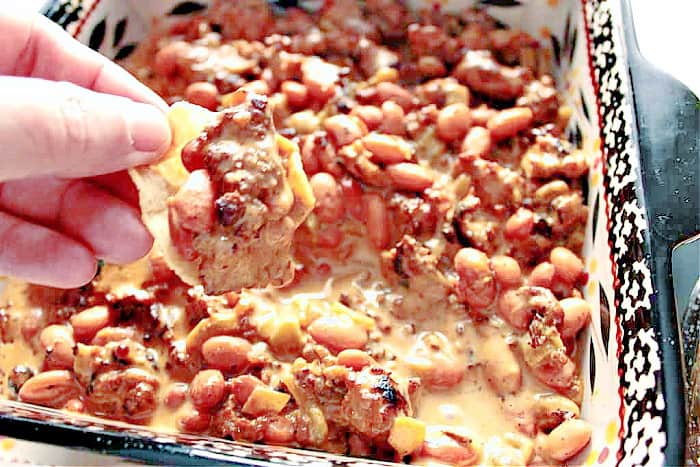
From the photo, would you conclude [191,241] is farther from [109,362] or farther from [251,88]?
[251,88]

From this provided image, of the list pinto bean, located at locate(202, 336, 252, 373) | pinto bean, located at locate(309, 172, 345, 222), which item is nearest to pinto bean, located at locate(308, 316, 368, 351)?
pinto bean, located at locate(202, 336, 252, 373)

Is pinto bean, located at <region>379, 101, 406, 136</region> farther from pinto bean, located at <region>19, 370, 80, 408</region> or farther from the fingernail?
pinto bean, located at <region>19, 370, 80, 408</region>

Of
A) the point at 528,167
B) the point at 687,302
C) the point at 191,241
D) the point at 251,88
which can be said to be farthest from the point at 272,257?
the point at 687,302

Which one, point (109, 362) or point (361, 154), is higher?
point (361, 154)

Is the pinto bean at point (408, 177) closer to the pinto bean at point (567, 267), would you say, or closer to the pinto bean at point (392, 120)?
the pinto bean at point (392, 120)

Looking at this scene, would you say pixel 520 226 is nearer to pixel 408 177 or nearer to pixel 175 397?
pixel 408 177

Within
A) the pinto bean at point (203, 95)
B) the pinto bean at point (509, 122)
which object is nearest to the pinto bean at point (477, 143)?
the pinto bean at point (509, 122)
